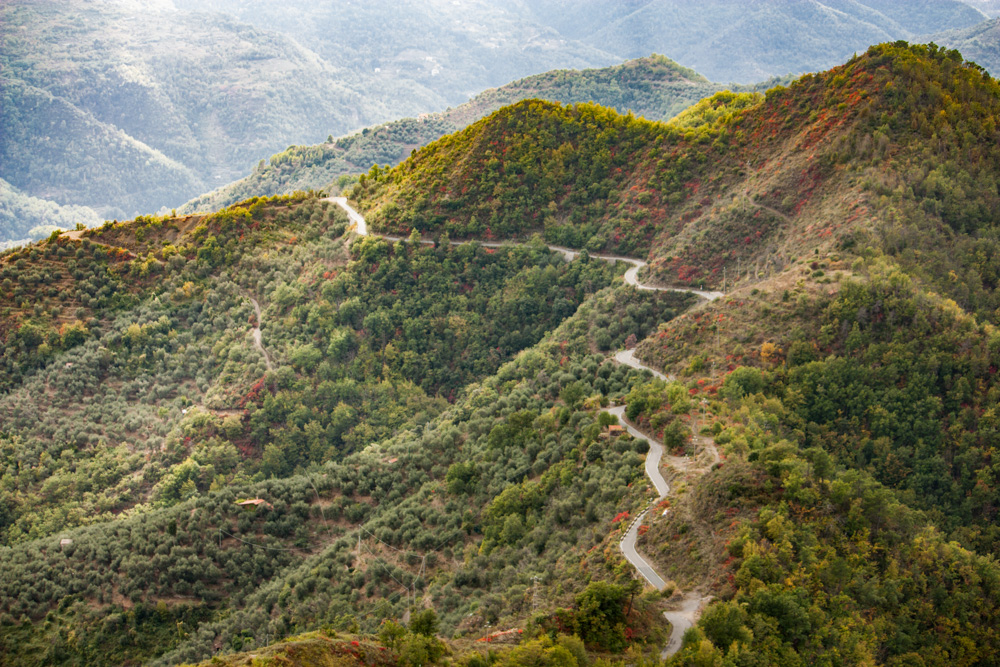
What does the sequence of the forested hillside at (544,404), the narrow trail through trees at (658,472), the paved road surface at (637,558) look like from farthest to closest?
the forested hillside at (544,404) < the paved road surface at (637,558) < the narrow trail through trees at (658,472)

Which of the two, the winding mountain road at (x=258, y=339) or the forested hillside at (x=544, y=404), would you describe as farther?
the winding mountain road at (x=258, y=339)

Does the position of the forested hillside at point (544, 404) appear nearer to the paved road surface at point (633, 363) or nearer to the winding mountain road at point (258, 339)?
the winding mountain road at point (258, 339)

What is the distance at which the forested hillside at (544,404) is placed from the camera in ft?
→ 136

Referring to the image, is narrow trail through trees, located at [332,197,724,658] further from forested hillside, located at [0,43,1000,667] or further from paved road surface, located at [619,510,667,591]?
forested hillside, located at [0,43,1000,667]

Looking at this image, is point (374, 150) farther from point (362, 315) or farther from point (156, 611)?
point (156, 611)

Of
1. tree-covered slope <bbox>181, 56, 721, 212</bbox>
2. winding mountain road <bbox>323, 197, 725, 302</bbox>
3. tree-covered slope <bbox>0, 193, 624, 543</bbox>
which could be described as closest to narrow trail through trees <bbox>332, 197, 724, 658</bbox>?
winding mountain road <bbox>323, 197, 725, 302</bbox>

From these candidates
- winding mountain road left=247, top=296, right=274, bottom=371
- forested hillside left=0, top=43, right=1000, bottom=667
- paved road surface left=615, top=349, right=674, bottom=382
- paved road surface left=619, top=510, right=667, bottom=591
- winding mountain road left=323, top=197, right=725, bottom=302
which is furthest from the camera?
Result: winding mountain road left=247, top=296, right=274, bottom=371

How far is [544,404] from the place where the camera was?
217ft

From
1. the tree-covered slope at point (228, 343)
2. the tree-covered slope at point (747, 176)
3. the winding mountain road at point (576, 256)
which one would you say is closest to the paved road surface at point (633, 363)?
the winding mountain road at point (576, 256)

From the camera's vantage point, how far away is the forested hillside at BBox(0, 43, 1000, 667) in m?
41.6

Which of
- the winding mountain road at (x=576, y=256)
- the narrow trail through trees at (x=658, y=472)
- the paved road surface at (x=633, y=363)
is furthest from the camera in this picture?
the winding mountain road at (x=576, y=256)

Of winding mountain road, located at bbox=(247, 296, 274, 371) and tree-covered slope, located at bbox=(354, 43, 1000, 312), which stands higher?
tree-covered slope, located at bbox=(354, 43, 1000, 312)

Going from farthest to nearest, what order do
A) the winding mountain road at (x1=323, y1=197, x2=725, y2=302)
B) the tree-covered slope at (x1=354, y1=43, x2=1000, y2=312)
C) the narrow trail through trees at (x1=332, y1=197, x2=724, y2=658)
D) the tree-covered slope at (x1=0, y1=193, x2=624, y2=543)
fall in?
the winding mountain road at (x1=323, y1=197, x2=725, y2=302) < the tree-covered slope at (x1=0, y1=193, x2=624, y2=543) < the tree-covered slope at (x1=354, y1=43, x2=1000, y2=312) < the narrow trail through trees at (x1=332, y1=197, x2=724, y2=658)

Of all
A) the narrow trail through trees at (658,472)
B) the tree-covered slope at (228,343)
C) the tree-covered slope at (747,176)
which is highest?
the tree-covered slope at (747,176)
